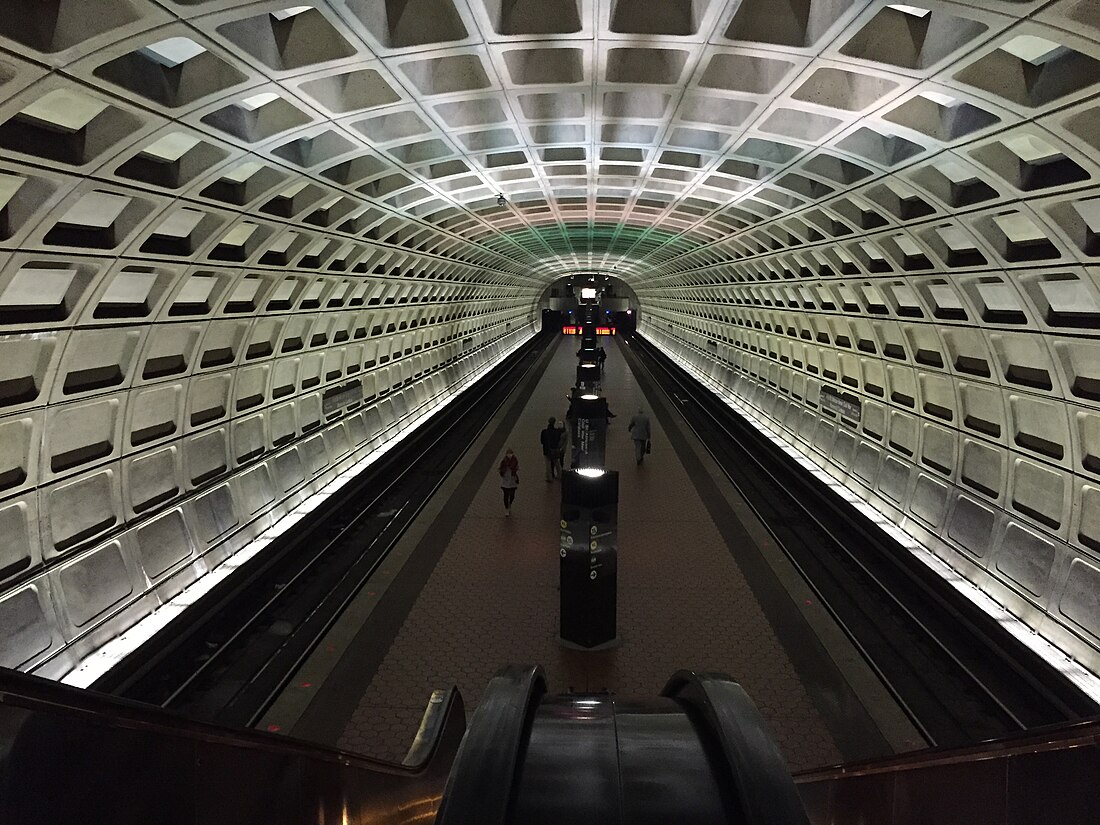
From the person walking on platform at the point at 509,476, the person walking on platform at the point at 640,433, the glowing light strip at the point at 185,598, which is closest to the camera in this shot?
the glowing light strip at the point at 185,598

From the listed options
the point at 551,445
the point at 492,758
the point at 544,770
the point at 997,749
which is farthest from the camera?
the point at 551,445

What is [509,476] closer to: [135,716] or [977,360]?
[977,360]

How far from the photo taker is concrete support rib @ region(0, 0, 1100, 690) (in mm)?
4887

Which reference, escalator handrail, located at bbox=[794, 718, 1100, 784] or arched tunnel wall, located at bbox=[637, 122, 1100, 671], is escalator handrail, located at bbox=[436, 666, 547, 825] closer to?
escalator handrail, located at bbox=[794, 718, 1100, 784]

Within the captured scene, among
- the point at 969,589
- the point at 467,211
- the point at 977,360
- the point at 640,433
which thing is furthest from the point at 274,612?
the point at 977,360

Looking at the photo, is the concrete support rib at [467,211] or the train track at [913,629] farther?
the train track at [913,629]

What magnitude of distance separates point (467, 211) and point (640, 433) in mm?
6046

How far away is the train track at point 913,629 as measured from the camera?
6680 millimetres

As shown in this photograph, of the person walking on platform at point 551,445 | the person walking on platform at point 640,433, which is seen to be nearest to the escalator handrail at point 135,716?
the person walking on platform at point 551,445

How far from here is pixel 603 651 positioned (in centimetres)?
762

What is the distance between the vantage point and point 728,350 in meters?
25.4

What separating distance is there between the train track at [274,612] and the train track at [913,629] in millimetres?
Result: 6317

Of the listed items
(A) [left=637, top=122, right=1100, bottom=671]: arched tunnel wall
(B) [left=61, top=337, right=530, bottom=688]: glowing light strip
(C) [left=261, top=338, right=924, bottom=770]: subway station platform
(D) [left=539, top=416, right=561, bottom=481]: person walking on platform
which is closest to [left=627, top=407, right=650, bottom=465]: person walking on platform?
(D) [left=539, top=416, right=561, bottom=481]: person walking on platform

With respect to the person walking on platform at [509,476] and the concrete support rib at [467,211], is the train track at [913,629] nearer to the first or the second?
the concrete support rib at [467,211]
